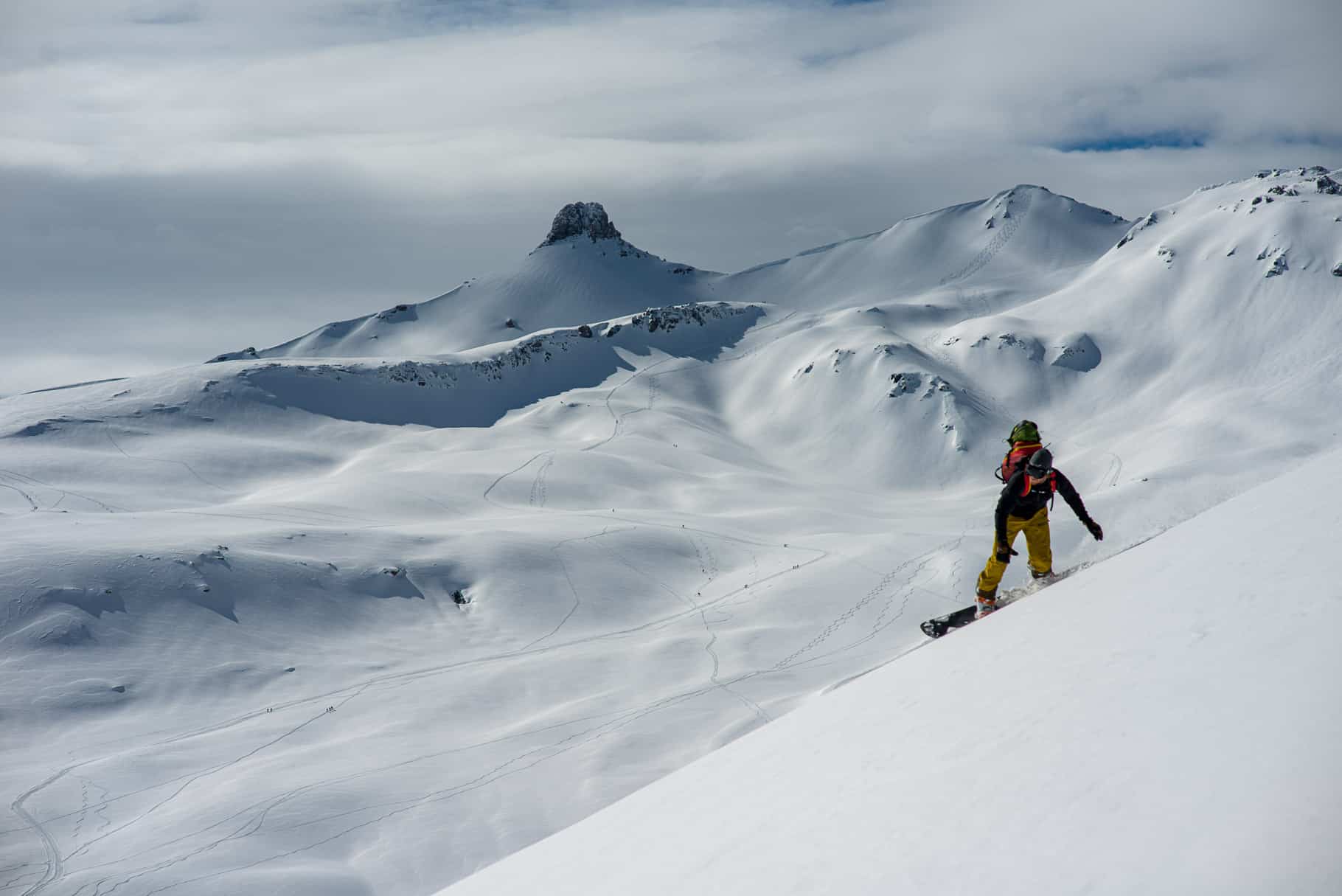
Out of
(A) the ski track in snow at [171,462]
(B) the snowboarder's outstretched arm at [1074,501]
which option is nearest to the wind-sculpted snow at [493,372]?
(A) the ski track in snow at [171,462]

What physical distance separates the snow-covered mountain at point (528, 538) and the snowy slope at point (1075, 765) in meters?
0.27

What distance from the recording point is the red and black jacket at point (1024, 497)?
11.5m

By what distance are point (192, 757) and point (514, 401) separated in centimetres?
9762

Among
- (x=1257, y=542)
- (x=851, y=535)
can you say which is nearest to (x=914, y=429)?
(x=851, y=535)

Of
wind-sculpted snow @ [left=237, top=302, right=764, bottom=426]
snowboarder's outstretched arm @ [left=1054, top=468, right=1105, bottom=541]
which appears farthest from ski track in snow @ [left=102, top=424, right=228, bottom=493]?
snowboarder's outstretched arm @ [left=1054, top=468, right=1105, bottom=541]

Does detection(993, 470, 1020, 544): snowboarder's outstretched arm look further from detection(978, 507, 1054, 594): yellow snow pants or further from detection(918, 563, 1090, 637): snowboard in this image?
detection(918, 563, 1090, 637): snowboard

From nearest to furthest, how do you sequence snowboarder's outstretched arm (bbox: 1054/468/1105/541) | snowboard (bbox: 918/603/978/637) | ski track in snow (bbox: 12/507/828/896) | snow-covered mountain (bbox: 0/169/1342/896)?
snowboarder's outstretched arm (bbox: 1054/468/1105/541), snowboard (bbox: 918/603/978/637), ski track in snow (bbox: 12/507/828/896), snow-covered mountain (bbox: 0/169/1342/896)

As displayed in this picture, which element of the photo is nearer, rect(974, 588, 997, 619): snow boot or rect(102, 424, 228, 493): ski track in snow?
rect(974, 588, 997, 619): snow boot

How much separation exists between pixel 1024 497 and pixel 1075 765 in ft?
26.3

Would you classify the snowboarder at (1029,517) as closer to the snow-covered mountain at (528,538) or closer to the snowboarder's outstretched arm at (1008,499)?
the snowboarder's outstretched arm at (1008,499)

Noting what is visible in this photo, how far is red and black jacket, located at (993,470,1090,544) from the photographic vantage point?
11.5m

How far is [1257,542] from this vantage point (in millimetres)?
6227

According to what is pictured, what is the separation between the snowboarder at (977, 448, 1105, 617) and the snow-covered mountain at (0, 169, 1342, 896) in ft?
4.15

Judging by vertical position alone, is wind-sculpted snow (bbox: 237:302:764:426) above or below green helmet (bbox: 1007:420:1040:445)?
above
